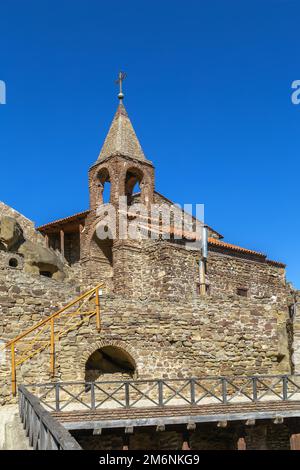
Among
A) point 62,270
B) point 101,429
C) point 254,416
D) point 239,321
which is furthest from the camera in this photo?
point 62,270

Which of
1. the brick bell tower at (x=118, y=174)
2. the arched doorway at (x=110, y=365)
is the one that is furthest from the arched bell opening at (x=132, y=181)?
the arched doorway at (x=110, y=365)

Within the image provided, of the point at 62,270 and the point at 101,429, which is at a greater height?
the point at 62,270

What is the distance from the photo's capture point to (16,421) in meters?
11.1

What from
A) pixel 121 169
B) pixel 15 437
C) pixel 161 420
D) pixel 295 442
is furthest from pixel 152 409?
pixel 121 169

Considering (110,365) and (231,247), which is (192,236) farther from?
(110,365)

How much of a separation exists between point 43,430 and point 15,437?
92.1 inches

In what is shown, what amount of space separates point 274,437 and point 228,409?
14.7 ft

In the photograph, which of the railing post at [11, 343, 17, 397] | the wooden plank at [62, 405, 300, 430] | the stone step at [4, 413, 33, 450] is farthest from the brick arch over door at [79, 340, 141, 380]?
the stone step at [4, 413, 33, 450]

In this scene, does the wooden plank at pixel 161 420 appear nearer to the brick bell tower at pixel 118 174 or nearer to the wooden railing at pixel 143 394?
the wooden railing at pixel 143 394

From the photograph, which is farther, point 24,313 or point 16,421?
point 24,313

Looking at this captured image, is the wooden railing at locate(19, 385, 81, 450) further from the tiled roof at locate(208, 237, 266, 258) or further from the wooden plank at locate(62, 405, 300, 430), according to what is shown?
the tiled roof at locate(208, 237, 266, 258)

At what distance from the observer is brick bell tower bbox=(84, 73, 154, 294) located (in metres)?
27.1

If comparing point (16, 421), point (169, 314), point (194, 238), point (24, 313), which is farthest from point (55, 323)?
point (194, 238)

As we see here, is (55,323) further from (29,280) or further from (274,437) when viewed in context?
(274,437)
